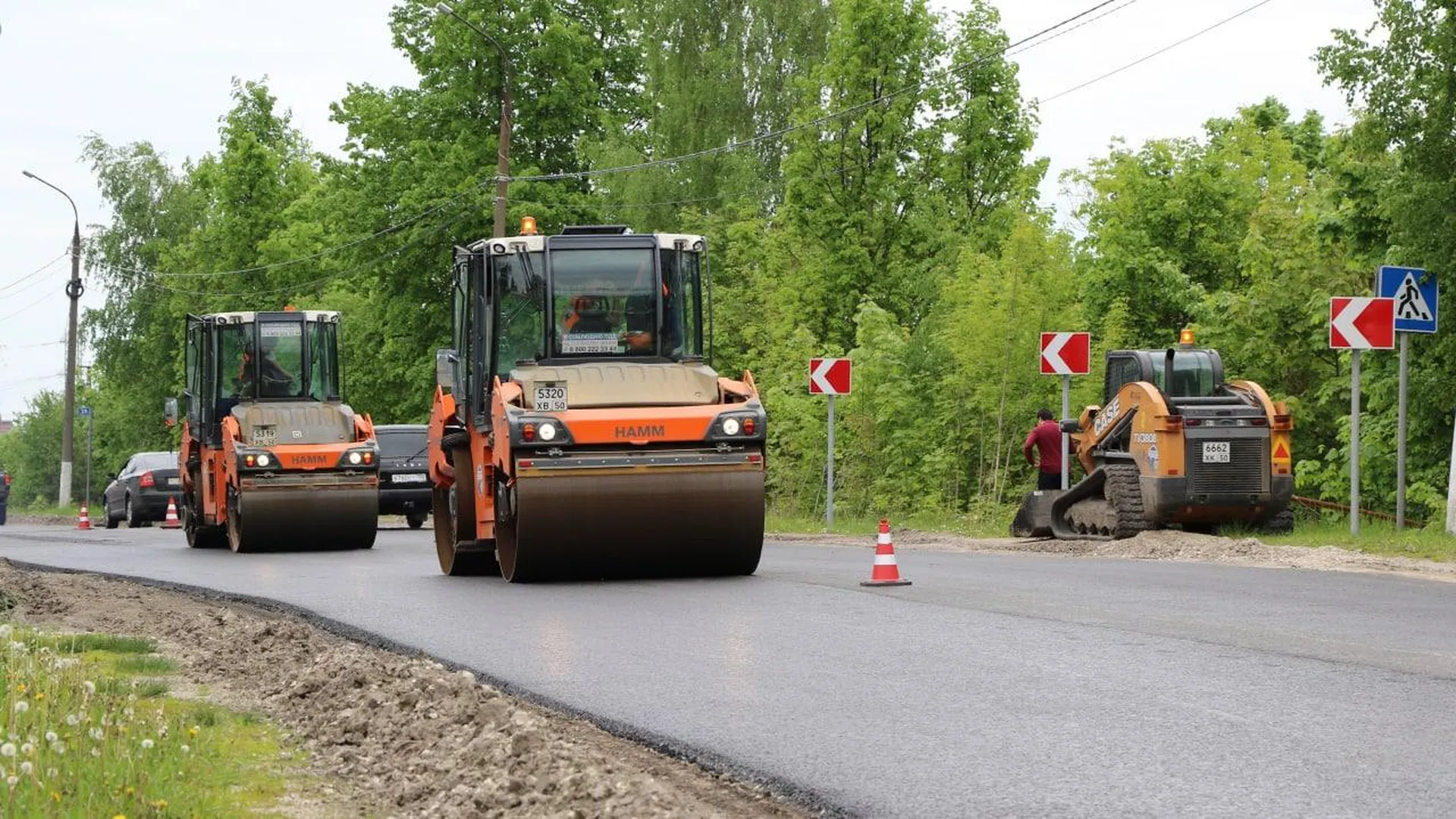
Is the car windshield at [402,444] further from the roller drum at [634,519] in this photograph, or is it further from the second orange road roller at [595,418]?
the roller drum at [634,519]

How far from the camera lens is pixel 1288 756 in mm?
6891

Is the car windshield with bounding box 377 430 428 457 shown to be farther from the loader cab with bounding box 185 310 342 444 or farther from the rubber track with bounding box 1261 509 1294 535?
the rubber track with bounding box 1261 509 1294 535

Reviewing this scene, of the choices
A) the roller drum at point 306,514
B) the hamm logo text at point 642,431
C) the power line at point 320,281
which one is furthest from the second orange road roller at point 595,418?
the power line at point 320,281

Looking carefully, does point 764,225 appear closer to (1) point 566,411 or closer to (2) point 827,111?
(2) point 827,111

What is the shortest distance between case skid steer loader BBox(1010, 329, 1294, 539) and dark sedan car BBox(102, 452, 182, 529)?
22.6 m

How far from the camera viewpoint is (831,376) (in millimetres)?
28328

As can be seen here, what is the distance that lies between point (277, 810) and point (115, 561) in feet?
55.3

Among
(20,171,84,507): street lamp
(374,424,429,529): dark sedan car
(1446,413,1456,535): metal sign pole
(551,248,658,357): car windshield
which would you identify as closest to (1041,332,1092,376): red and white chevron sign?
(1446,413,1456,535): metal sign pole

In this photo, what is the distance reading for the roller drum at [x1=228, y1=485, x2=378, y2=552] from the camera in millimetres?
23797

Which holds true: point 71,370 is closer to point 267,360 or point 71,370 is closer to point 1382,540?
point 267,360

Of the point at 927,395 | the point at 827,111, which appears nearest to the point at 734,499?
the point at 927,395

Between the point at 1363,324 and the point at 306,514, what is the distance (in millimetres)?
12602

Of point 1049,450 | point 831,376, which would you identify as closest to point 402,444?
point 831,376

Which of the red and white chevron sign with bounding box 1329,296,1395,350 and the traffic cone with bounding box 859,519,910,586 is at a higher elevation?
the red and white chevron sign with bounding box 1329,296,1395,350
